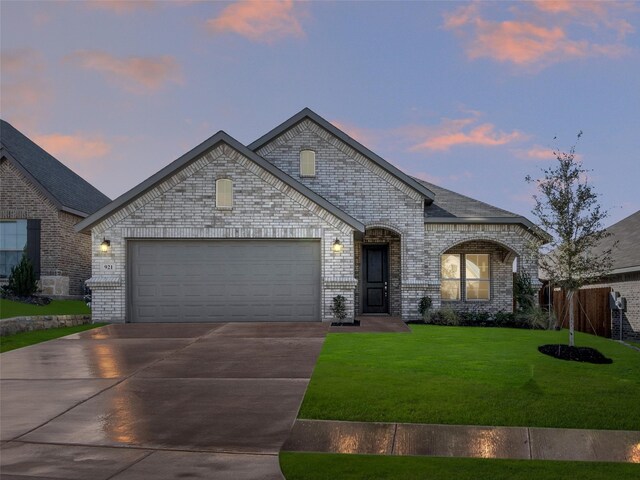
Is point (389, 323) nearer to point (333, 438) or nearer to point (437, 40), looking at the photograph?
point (437, 40)

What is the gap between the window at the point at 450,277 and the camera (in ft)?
79.7

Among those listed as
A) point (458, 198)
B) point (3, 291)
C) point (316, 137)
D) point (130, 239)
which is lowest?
point (3, 291)

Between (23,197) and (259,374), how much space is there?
18.2m

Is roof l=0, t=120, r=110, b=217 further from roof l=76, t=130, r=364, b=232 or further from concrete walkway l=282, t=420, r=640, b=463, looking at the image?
concrete walkway l=282, t=420, r=640, b=463

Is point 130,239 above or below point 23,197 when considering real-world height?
below

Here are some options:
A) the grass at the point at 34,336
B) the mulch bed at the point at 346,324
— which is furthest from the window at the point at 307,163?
the grass at the point at 34,336

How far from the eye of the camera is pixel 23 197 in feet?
84.3

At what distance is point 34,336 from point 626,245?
23203mm

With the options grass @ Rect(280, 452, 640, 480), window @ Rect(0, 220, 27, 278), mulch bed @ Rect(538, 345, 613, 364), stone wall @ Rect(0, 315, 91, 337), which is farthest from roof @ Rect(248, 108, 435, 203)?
grass @ Rect(280, 452, 640, 480)

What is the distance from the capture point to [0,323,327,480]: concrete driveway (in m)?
6.98

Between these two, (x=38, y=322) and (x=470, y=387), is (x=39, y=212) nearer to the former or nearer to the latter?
(x=38, y=322)

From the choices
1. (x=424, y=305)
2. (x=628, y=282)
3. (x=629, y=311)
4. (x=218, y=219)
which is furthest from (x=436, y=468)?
(x=628, y=282)

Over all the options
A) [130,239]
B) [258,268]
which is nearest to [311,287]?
[258,268]

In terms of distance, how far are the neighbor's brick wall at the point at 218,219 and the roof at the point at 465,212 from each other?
193 inches
